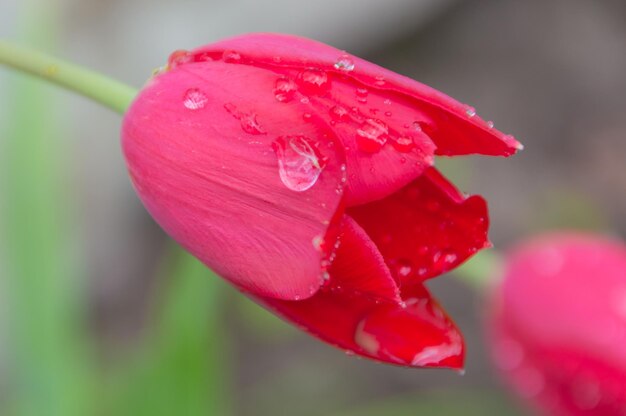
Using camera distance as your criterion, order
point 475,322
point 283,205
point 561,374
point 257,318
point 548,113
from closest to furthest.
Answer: point 283,205 → point 561,374 → point 257,318 → point 475,322 → point 548,113

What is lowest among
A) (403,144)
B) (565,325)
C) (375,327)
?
(565,325)

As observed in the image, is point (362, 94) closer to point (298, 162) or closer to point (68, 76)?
point (298, 162)

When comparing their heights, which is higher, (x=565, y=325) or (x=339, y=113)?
(x=339, y=113)

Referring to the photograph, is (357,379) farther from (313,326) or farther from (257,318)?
(313,326)

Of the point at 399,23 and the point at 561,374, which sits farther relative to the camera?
the point at 399,23

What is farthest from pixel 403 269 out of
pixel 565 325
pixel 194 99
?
pixel 565 325

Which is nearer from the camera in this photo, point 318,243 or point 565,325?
point 318,243

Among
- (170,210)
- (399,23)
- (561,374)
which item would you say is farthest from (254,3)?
(170,210)

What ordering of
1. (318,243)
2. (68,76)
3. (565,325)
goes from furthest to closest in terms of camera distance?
(565,325)
(68,76)
(318,243)
